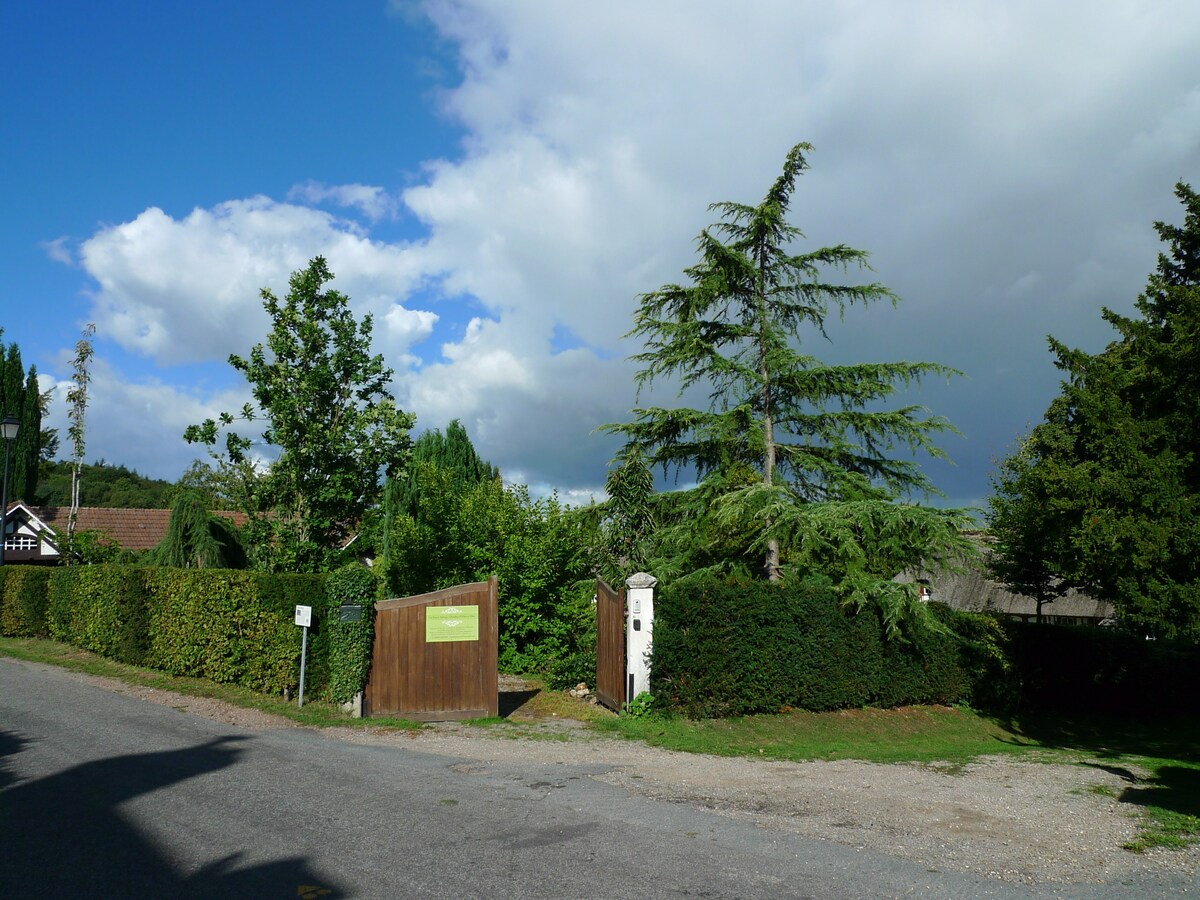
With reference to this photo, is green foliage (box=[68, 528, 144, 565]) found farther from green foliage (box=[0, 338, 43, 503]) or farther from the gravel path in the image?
green foliage (box=[0, 338, 43, 503])

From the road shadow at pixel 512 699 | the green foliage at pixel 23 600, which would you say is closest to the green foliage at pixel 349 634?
the road shadow at pixel 512 699

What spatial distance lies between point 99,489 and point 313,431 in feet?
249

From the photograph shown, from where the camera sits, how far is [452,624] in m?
13.2

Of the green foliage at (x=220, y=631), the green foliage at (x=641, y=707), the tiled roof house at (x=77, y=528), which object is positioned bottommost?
the green foliage at (x=641, y=707)

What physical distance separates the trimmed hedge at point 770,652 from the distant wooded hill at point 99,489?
6480 centimetres

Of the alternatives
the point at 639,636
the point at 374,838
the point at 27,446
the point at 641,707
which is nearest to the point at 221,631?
the point at 639,636

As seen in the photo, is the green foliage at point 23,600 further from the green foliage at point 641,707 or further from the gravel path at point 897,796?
the green foliage at point 641,707

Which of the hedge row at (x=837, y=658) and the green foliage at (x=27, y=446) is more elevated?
the green foliage at (x=27, y=446)

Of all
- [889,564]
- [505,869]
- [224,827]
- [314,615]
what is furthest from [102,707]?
[889,564]

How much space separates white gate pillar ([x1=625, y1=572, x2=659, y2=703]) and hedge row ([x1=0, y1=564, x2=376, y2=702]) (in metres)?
4.18

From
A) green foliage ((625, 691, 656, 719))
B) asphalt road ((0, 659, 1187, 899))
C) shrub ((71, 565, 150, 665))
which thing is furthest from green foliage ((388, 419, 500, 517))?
asphalt road ((0, 659, 1187, 899))

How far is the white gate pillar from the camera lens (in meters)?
13.7

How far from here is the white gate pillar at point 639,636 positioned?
13664mm

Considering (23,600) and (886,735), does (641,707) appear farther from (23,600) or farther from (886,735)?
(23,600)
